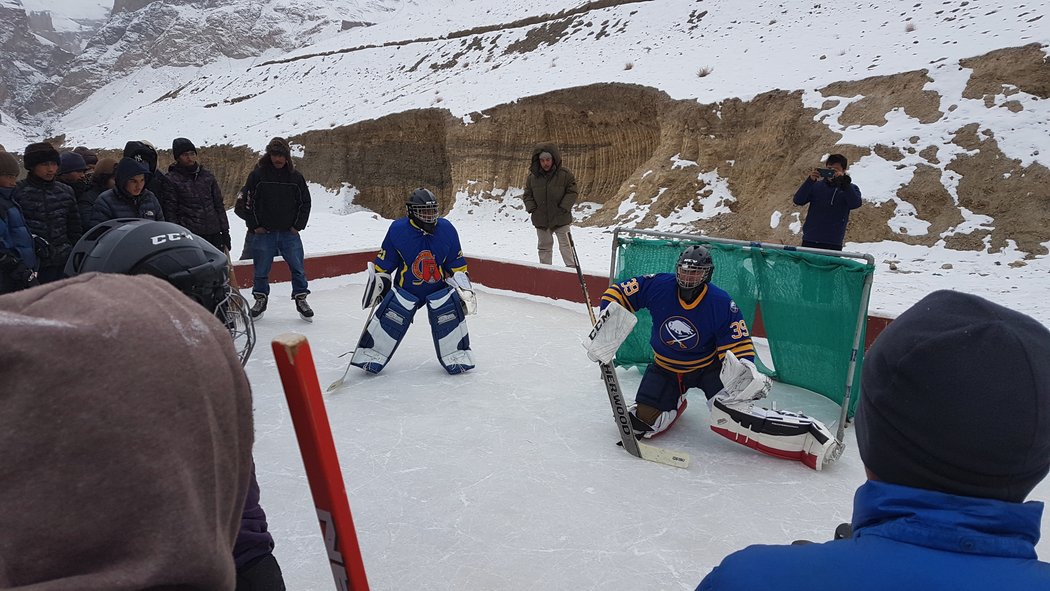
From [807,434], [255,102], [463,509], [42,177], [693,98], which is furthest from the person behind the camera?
[255,102]

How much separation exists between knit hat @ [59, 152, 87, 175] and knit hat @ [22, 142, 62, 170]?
477 mm

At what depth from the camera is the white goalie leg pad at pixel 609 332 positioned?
A: 4105mm

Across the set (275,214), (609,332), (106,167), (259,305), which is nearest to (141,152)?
(106,167)

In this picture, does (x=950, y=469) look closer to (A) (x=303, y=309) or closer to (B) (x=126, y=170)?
(B) (x=126, y=170)

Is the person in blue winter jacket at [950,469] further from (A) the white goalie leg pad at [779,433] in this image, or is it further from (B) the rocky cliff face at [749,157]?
(B) the rocky cliff face at [749,157]

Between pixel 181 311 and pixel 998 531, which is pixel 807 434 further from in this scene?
pixel 181 311

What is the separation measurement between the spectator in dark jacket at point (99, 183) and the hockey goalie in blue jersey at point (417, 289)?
2.31m

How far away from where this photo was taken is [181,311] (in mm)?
772

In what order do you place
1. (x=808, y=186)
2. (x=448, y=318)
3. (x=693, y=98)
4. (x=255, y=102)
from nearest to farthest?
(x=448, y=318), (x=808, y=186), (x=693, y=98), (x=255, y=102)

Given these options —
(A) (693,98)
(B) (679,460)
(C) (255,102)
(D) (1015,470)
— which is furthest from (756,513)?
(C) (255,102)

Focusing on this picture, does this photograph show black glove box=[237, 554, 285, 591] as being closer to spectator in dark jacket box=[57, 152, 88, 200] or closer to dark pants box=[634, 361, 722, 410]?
dark pants box=[634, 361, 722, 410]

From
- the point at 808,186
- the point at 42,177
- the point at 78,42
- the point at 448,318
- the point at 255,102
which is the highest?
the point at 78,42

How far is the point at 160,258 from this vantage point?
146cm

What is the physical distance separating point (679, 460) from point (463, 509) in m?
1.37
